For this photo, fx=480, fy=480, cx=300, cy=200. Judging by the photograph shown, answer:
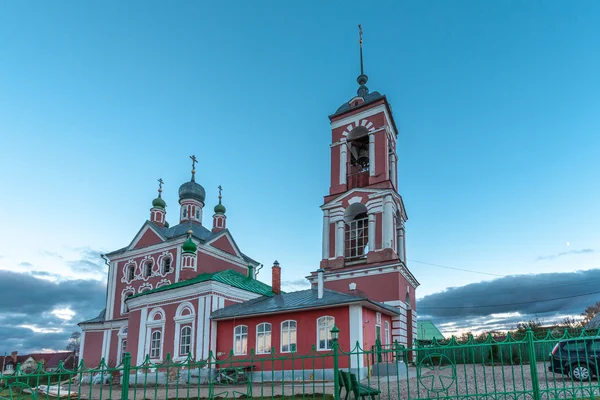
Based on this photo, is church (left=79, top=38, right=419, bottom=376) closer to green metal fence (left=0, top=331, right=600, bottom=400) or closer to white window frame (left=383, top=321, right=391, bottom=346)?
white window frame (left=383, top=321, right=391, bottom=346)

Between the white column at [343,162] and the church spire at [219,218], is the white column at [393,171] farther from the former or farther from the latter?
the church spire at [219,218]

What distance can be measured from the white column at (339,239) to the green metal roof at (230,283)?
3.83 metres

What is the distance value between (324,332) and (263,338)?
2677 mm

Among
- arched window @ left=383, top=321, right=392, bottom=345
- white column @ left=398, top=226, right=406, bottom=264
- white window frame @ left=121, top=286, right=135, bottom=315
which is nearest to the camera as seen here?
arched window @ left=383, top=321, right=392, bottom=345

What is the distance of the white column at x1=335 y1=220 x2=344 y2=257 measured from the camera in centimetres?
2139

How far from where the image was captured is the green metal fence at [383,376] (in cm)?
696

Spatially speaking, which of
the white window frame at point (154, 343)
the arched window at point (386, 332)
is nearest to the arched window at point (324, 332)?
the arched window at point (386, 332)

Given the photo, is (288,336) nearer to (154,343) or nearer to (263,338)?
(263,338)

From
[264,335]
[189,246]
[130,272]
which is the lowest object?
[264,335]

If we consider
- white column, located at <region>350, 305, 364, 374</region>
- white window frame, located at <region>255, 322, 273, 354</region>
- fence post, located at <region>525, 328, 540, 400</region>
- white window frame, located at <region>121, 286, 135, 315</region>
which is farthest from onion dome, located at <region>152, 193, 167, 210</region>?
fence post, located at <region>525, 328, 540, 400</region>

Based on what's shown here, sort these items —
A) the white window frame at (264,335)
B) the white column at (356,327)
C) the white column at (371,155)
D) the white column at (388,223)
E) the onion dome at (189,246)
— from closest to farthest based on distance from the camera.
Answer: the white column at (356,327)
the white window frame at (264,335)
the white column at (388,223)
the white column at (371,155)
the onion dome at (189,246)

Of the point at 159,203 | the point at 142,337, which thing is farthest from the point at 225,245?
the point at 142,337

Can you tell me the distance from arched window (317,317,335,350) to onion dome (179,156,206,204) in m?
16.5

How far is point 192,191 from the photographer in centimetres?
3098
